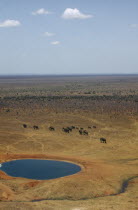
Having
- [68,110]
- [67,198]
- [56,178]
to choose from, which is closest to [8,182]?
[56,178]

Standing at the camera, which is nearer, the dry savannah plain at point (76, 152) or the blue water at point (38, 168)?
the dry savannah plain at point (76, 152)

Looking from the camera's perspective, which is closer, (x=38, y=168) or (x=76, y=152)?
(x=38, y=168)

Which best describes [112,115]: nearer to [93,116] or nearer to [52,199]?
[93,116]

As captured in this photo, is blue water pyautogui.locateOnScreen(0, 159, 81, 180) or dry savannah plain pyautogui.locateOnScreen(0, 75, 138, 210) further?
blue water pyautogui.locateOnScreen(0, 159, 81, 180)
